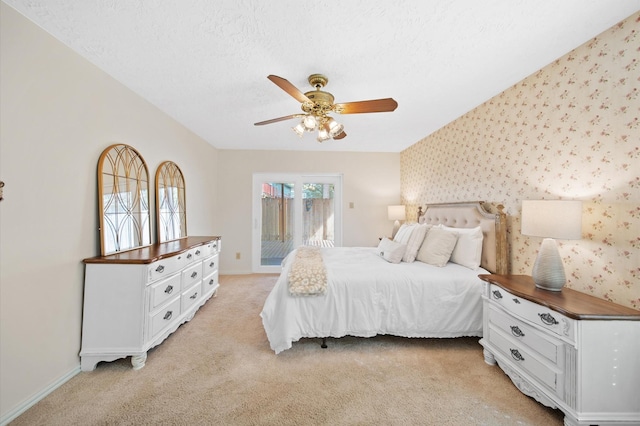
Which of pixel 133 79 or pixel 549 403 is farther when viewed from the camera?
pixel 133 79

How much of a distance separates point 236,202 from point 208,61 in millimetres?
2878

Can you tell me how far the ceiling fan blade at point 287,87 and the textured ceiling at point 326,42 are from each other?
0.25 metres

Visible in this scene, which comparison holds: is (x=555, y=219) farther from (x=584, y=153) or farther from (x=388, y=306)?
(x=388, y=306)

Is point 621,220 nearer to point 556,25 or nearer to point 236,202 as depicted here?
point 556,25

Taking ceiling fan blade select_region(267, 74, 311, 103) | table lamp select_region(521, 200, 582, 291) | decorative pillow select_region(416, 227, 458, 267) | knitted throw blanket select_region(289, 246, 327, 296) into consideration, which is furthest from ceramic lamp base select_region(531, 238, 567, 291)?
ceiling fan blade select_region(267, 74, 311, 103)

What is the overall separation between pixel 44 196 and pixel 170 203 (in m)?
1.38

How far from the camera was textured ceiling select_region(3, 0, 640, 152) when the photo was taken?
134cm

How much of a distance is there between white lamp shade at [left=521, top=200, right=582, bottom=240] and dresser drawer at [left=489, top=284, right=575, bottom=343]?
0.46m

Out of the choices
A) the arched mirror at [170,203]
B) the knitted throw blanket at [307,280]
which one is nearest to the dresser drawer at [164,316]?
the arched mirror at [170,203]

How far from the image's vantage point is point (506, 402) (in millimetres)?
1502

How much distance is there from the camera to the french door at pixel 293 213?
14.9ft

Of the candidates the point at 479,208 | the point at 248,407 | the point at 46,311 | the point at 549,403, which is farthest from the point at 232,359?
the point at 479,208

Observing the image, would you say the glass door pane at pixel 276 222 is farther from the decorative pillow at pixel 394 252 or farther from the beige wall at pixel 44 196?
the beige wall at pixel 44 196

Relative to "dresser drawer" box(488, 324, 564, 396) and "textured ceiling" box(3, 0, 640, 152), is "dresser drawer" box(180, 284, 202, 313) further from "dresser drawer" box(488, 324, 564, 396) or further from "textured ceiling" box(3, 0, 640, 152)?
"dresser drawer" box(488, 324, 564, 396)
